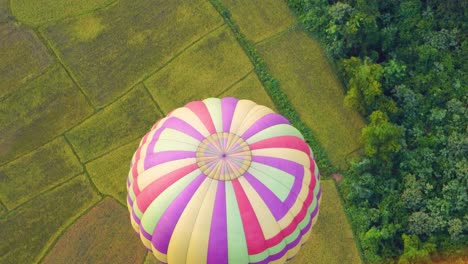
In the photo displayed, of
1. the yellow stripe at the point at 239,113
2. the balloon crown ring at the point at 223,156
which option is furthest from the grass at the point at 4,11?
the balloon crown ring at the point at 223,156

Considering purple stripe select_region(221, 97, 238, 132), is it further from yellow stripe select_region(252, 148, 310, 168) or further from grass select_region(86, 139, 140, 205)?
grass select_region(86, 139, 140, 205)

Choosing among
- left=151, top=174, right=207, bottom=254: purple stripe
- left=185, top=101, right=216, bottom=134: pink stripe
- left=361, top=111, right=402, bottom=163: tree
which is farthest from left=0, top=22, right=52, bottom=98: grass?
left=361, top=111, right=402, bottom=163: tree

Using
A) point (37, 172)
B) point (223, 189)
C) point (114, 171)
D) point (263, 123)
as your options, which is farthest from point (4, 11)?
point (223, 189)

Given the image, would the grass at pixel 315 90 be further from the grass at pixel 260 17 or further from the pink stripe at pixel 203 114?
the pink stripe at pixel 203 114

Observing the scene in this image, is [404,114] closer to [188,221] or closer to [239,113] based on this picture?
[239,113]

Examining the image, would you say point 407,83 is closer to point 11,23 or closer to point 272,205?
point 272,205

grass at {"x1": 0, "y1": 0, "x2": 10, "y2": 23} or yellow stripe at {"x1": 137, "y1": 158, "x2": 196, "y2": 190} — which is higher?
grass at {"x1": 0, "y1": 0, "x2": 10, "y2": 23}
